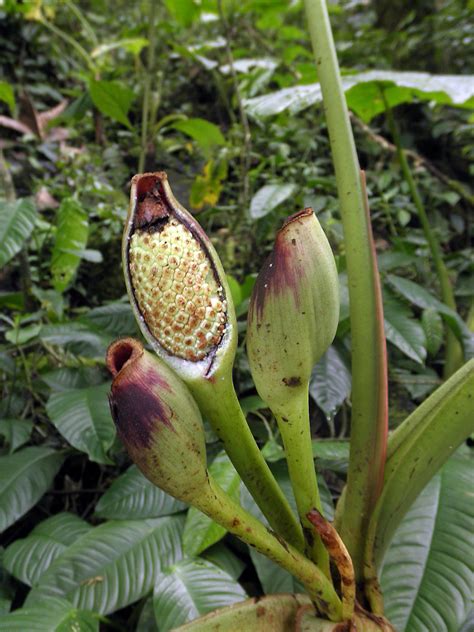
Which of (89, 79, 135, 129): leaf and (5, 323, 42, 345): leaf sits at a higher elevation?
(89, 79, 135, 129): leaf

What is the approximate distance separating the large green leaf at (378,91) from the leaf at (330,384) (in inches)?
18.0

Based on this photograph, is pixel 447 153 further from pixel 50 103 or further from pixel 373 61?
pixel 50 103

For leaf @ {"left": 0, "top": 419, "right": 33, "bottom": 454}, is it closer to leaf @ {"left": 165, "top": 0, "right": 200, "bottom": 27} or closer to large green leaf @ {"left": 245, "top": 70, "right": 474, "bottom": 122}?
large green leaf @ {"left": 245, "top": 70, "right": 474, "bottom": 122}

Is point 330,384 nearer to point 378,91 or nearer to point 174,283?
point 174,283

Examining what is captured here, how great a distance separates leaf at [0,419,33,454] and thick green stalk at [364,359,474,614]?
22.2 inches

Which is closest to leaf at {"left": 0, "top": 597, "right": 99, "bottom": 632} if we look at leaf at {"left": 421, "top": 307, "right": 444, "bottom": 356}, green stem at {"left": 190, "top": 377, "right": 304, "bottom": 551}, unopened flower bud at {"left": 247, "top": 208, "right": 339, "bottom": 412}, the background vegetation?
the background vegetation

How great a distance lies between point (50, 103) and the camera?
8.34 feet

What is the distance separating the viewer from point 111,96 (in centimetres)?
133

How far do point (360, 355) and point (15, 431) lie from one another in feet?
1.91

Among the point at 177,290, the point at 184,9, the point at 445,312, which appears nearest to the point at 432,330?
the point at 445,312

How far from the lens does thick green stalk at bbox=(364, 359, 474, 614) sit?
469 millimetres

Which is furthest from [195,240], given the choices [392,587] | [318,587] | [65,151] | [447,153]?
[447,153]

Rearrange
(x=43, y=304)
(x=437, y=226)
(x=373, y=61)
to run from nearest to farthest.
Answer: (x=43, y=304)
(x=437, y=226)
(x=373, y=61)

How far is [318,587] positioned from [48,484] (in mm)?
504
